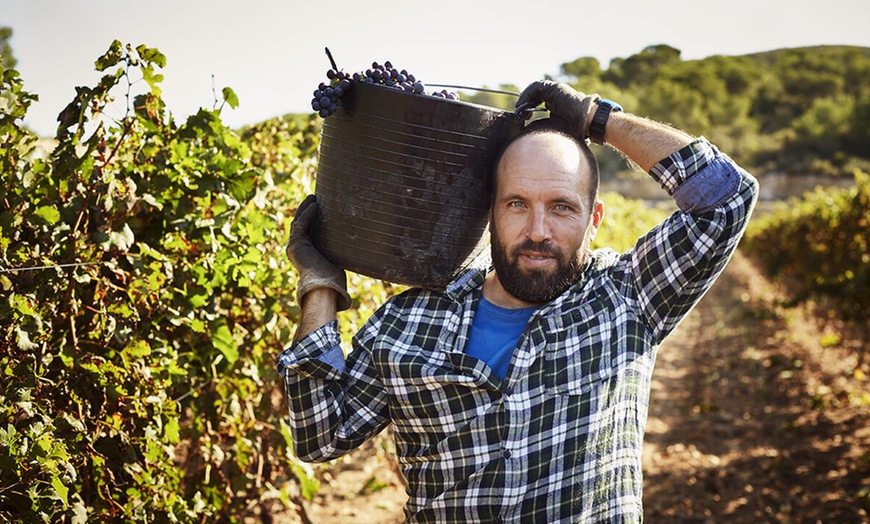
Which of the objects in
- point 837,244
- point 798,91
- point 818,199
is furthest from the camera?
point 798,91

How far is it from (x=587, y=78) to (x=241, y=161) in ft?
244

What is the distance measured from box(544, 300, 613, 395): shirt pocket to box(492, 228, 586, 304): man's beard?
8cm

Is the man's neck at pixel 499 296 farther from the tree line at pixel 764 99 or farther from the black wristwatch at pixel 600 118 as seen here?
the tree line at pixel 764 99

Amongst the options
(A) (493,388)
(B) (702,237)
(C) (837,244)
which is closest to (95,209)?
(A) (493,388)

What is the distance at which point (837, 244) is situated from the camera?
900cm

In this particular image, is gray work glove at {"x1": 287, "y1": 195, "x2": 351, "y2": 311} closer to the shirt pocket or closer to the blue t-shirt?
the blue t-shirt

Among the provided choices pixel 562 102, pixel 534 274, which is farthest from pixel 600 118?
pixel 534 274

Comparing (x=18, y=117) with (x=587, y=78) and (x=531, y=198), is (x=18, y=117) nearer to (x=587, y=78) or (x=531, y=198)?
(x=531, y=198)

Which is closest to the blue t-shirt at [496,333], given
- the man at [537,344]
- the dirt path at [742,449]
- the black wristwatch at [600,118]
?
the man at [537,344]

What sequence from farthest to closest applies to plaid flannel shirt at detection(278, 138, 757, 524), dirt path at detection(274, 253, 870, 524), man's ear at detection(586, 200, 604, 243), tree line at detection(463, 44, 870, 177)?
tree line at detection(463, 44, 870, 177)
dirt path at detection(274, 253, 870, 524)
man's ear at detection(586, 200, 604, 243)
plaid flannel shirt at detection(278, 138, 757, 524)

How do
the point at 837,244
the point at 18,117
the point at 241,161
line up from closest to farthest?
the point at 18,117 → the point at 241,161 → the point at 837,244

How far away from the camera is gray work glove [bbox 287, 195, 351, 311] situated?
2000 mm

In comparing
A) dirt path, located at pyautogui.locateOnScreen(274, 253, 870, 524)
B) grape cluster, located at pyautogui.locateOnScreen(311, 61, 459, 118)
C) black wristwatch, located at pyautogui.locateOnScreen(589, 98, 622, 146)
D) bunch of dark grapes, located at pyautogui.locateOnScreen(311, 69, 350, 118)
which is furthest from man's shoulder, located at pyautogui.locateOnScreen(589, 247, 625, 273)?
dirt path, located at pyautogui.locateOnScreen(274, 253, 870, 524)

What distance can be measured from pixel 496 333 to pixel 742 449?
4445 millimetres
